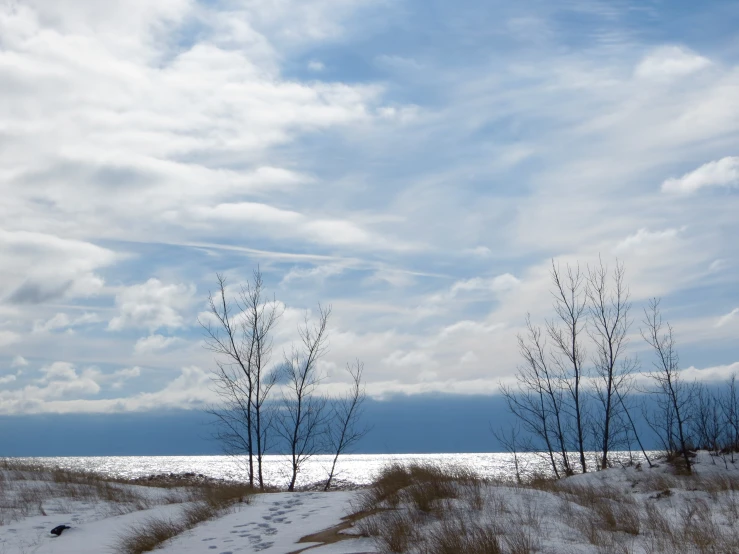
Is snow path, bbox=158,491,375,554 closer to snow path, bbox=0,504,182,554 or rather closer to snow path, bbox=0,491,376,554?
snow path, bbox=0,491,376,554

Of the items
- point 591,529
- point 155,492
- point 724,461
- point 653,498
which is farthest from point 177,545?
point 724,461

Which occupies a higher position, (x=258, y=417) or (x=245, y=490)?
(x=258, y=417)

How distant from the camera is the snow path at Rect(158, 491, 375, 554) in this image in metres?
7.95

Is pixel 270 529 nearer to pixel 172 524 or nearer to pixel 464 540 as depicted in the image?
pixel 172 524

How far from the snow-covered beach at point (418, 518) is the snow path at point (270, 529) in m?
0.02

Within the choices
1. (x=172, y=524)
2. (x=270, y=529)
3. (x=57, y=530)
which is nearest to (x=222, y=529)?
(x=270, y=529)

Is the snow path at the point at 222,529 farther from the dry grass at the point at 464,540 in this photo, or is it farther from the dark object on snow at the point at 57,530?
the dry grass at the point at 464,540

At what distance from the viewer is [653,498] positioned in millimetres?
11695

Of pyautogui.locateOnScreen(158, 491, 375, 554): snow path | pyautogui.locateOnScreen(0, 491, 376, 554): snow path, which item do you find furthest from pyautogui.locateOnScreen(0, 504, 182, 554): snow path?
pyautogui.locateOnScreen(158, 491, 375, 554): snow path

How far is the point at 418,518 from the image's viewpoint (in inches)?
320

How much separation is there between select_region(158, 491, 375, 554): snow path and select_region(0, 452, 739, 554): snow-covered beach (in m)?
0.02

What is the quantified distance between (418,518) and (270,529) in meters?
2.66

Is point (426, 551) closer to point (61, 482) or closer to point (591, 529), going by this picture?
point (591, 529)

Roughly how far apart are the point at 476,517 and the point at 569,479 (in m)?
8.88
